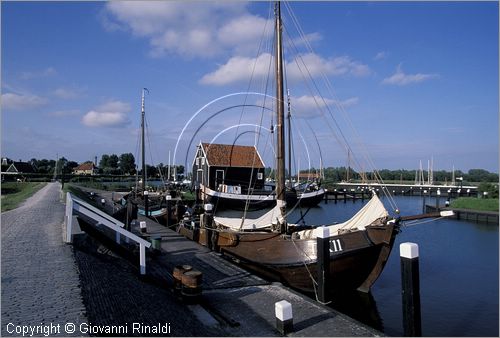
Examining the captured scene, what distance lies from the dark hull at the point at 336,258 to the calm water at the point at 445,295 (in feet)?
3.18

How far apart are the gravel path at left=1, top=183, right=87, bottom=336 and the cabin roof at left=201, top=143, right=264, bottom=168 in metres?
31.8

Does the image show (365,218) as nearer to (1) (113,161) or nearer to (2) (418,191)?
(2) (418,191)

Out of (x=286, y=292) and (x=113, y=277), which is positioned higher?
(x=113, y=277)

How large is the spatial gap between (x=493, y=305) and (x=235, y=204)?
29457 millimetres

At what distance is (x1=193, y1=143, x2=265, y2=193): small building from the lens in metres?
43.6

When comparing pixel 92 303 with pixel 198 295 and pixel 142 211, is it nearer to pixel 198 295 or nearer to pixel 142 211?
pixel 198 295

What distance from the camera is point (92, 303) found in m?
6.42

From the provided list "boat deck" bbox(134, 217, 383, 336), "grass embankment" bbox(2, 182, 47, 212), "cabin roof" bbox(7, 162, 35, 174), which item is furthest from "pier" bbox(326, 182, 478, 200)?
"cabin roof" bbox(7, 162, 35, 174)

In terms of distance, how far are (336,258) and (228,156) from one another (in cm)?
3437

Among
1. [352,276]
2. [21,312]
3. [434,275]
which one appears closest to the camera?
[21,312]

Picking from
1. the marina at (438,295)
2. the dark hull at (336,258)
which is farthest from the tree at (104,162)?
the dark hull at (336,258)

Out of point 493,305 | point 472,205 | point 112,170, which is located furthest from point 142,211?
point 112,170

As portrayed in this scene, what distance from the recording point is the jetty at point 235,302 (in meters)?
7.56

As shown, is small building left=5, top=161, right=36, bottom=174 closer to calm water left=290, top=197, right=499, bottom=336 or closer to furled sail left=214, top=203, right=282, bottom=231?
furled sail left=214, top=203, right=282, bottom=231
